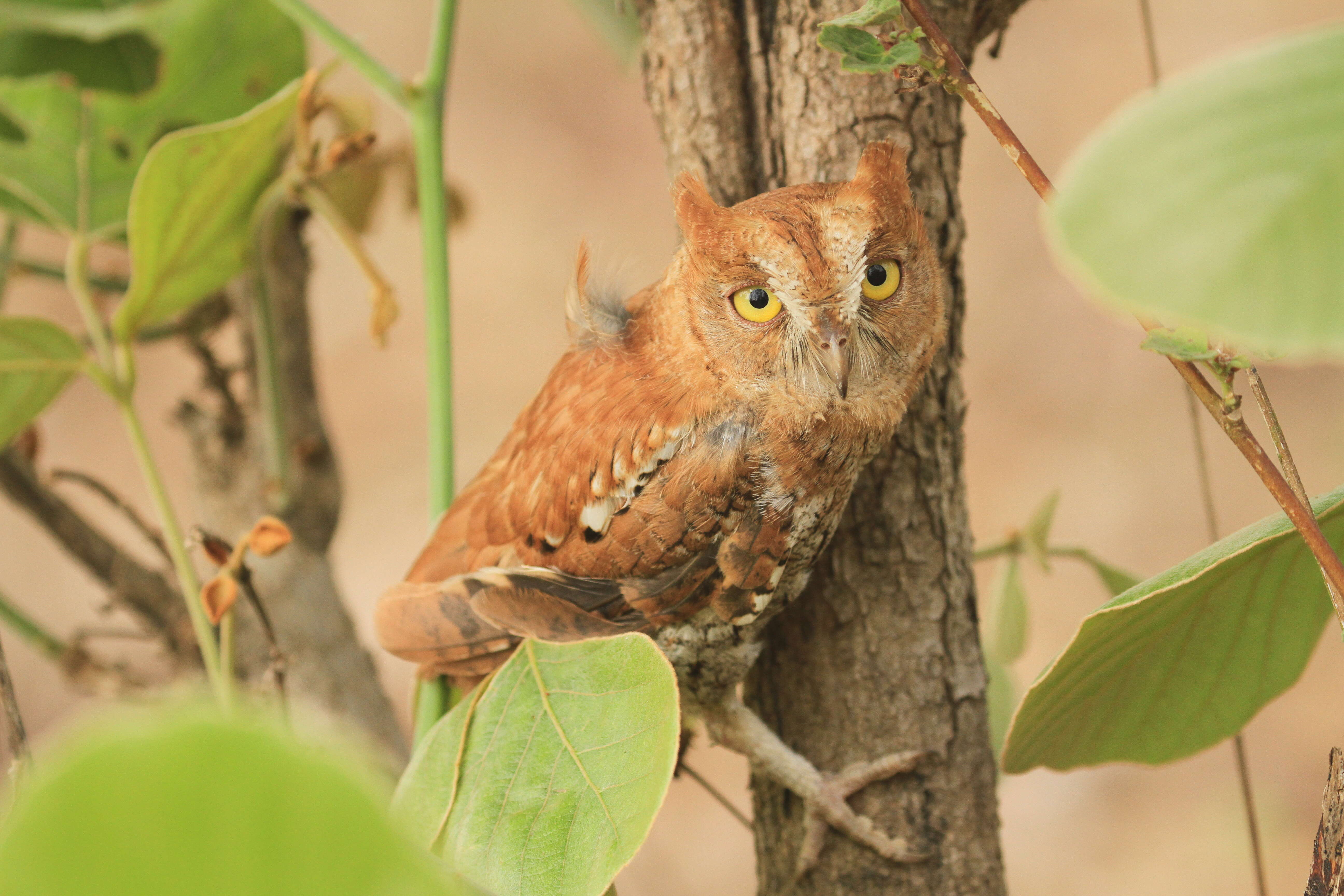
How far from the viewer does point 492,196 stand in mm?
3824

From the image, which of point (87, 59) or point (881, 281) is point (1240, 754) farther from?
point (87, 59)

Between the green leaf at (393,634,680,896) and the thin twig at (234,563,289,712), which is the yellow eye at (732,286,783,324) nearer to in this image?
the green leaf at (393,634,680,896)

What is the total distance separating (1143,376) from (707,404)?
2.81 m

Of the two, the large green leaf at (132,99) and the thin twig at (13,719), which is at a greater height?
the large green leaf at (132,99)

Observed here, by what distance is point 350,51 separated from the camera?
914 millimetres

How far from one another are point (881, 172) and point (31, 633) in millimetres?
1243

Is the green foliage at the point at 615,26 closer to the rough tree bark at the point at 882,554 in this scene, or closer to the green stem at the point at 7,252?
the rough tree bark at the point at 882,554

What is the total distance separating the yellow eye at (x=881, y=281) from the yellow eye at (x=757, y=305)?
8 centimetres

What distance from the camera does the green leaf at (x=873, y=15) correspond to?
1.87ft

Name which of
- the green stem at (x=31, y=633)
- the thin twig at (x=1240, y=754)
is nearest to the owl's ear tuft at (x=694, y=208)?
the thin twig at (x=1240, y=754)

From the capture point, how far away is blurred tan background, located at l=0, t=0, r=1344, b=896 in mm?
2598

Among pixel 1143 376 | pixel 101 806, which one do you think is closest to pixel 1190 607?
pixel 101 806

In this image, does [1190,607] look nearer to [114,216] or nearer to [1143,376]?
[114,216]

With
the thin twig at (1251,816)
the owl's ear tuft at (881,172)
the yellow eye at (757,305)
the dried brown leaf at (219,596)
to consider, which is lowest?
the dried brown leaf at (219,596)
